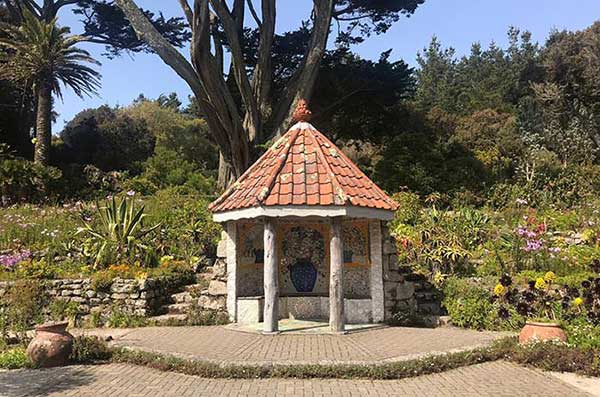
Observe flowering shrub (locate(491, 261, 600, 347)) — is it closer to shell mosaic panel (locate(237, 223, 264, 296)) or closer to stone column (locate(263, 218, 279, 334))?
stone column (locate(263, 218, 279, 334))

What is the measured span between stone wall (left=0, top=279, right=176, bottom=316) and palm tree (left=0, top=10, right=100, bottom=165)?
1181 cm

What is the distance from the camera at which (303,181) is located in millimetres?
8195

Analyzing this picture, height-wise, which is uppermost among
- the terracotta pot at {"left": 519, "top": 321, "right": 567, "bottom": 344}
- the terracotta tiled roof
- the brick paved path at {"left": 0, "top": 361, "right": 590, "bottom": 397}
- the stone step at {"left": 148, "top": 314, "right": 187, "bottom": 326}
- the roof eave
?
the terracotta tiled roof

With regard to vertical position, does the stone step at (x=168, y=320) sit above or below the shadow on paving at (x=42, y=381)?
above

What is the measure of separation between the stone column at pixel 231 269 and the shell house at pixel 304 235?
2 cm

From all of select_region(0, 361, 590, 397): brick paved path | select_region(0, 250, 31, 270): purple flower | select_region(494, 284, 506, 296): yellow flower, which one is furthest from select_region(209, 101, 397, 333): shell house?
select_region(0, 250, 31, 270): purple flower

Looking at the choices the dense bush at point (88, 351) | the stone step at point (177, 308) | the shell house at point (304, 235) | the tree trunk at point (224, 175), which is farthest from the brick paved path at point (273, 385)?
the tree trunk at point (224, 175)

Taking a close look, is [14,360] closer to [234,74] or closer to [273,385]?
[273,385]

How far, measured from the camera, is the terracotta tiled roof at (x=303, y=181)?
7.82 metres

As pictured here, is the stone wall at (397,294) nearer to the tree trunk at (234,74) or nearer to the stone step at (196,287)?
the stone step at (196,287)

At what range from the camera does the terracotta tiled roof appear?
782 centimetres

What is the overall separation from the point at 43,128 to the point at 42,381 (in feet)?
53.8

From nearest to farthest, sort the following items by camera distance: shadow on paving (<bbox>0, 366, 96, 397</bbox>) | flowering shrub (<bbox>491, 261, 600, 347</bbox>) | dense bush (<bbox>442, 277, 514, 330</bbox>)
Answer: shadow on paving (<bbox>0, 366, 96, 397</bbox>) → flowering shrub (<bbox>491, 261, 600, 347</bbox>) → dense bush (<bbox>442, 277, 514, 330</bbox>)

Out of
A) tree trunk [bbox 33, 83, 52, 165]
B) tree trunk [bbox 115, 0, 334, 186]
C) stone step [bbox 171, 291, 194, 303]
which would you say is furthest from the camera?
tree trunk [bbox 33, 83, 52, 165]
